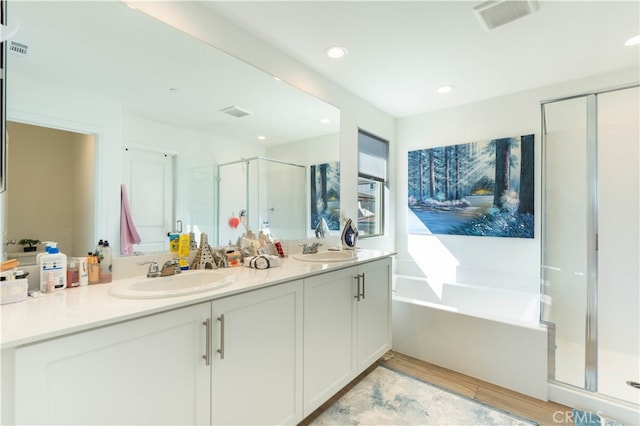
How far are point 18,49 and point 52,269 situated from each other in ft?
2.89

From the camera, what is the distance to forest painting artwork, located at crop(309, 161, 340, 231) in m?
2.55

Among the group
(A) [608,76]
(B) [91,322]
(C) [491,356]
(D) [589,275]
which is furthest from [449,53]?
(B) [91,322]

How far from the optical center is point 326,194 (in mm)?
2605

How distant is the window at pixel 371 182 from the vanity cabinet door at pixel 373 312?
767 millimetres

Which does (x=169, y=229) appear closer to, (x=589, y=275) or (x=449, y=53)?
(x=449, y=53)

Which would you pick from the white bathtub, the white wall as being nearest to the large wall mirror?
the white bathtub

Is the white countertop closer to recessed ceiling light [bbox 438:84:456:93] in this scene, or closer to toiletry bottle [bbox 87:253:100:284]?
toiletry bottle [bbox 87:253:100:284]

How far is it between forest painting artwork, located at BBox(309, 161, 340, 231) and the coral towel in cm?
137

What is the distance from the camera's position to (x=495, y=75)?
8.17ft

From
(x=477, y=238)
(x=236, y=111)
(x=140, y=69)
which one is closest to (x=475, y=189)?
(x=477, y=238)

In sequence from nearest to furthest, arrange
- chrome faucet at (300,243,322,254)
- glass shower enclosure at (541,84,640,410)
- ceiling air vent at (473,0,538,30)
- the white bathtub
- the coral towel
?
the coral towel, ceiling air vent at (473,0,538,30), the white bathtub, glass shower enclosure at (541,84,640,410), chrome faucet at (300,243,322,254)

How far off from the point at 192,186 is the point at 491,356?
2.45 m

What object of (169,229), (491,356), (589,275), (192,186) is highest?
(192,186)

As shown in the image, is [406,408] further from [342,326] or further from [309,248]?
[309,248]
